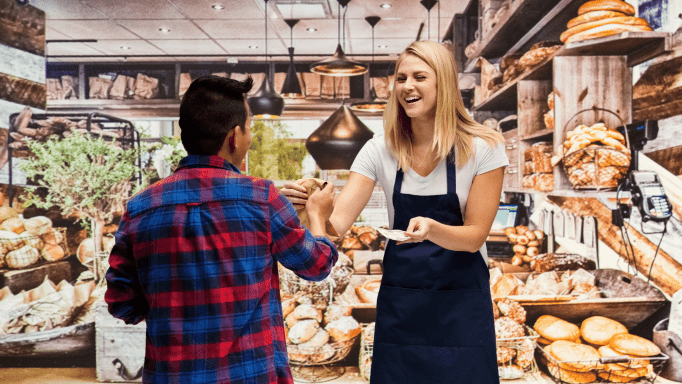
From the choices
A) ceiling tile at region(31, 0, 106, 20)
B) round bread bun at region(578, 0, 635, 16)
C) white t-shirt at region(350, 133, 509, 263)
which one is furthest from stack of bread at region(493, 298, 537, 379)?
ceiling tile at region(31, 0, 106, 20)

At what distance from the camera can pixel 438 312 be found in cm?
145

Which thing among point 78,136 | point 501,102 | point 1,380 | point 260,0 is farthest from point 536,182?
point 1,380

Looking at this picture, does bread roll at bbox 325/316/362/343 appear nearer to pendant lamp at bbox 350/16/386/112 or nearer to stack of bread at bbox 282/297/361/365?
stack of bread at bbox 282/297/361/365

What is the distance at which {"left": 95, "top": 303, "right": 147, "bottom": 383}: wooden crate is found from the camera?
2.63 m

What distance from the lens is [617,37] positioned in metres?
2.29

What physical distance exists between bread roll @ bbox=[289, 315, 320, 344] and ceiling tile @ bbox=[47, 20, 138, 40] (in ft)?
7.82

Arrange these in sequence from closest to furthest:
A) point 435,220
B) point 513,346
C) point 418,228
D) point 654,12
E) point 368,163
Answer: point 418,228
point 435,220
point 368,163
point 513,346
point 654,12

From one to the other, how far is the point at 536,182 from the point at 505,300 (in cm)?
74

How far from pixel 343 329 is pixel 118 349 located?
1.17m

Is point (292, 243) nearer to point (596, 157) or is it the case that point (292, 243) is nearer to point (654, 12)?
point (596, 157)

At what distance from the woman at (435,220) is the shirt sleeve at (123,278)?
1.32ft

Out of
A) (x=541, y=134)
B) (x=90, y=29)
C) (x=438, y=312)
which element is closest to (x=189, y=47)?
(x=90, y=29)

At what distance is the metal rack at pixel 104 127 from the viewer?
315 cm

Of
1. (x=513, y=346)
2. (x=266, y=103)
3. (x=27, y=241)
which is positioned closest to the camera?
(x=513, y=346)
